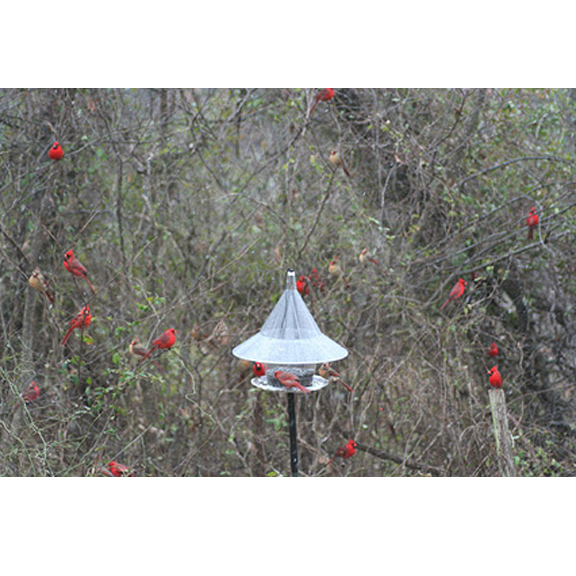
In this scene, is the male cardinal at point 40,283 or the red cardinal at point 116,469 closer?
the red cardinal at point 116,469

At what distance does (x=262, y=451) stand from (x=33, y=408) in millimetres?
1620

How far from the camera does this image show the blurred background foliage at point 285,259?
4629mm

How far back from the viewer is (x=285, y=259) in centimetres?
478

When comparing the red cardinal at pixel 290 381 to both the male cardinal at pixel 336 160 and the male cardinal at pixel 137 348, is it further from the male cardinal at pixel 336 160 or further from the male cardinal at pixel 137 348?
the male cardinal at pixel 336 160

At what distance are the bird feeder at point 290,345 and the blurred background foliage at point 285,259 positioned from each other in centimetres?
153

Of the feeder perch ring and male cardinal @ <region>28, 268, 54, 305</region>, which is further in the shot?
male cardinal @ <region>28, 268, 54, 305</region>

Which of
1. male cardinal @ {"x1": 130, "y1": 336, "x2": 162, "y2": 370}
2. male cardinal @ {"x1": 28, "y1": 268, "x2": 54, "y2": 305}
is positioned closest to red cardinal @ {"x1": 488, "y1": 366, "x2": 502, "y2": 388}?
male cardinal @ {"x1": 130, "y1": 336, "x2": 162, "y2": 370}

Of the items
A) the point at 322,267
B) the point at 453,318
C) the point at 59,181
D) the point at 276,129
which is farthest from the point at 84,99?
the point at 453,318

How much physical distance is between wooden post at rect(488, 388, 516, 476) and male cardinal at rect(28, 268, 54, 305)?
2854 mm

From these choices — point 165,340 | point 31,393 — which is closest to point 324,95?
point 165,340

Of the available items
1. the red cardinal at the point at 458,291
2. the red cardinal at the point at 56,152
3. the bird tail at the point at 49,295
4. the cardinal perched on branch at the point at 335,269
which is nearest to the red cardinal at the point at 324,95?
the cardinal perched on branch at the point at 335,269

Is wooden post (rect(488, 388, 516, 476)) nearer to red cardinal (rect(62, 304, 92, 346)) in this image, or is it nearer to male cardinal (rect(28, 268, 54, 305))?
red cardinal (rect(62, 304, 92, 346))

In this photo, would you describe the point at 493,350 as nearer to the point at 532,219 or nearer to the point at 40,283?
the point at 532,219

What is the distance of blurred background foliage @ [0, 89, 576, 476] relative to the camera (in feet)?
15.2
